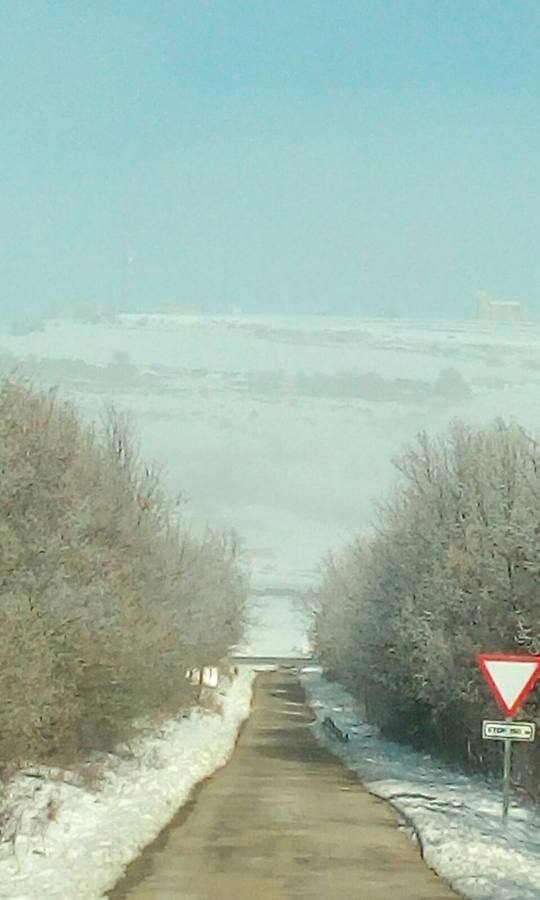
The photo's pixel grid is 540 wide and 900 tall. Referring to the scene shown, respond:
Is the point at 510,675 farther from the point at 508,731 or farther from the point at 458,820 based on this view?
the point at 458,820

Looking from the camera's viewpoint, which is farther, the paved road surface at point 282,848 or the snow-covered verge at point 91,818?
the snow-covered verge at point 91,818

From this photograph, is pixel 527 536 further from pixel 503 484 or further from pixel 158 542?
pixel 158 542

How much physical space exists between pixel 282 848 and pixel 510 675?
3.87 m

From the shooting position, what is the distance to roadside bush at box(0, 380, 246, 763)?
771 inches

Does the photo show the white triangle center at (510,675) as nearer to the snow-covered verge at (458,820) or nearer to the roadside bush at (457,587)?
the snow-covered verge at (458,820)

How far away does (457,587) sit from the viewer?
29344 millimetres

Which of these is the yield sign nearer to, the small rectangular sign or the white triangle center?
the white triangle center

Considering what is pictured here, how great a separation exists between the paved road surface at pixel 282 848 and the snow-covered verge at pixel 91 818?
355mm

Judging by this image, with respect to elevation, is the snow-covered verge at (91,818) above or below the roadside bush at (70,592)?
below

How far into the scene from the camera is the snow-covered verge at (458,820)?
1505cm

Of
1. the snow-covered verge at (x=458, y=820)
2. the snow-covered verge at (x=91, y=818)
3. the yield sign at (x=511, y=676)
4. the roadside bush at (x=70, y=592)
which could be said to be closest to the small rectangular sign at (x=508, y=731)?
the yield sign at (x=511, y=676)

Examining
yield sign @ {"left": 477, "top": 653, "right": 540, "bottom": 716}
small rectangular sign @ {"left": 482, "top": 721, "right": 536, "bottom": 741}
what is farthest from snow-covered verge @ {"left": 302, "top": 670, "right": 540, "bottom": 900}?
yield sign @ {"left": 477, "top": 653, "right": 540, "bottom": 716}

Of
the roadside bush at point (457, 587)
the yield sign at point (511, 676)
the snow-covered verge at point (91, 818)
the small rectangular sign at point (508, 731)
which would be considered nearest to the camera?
the snow-covered verge at point (91, 818)

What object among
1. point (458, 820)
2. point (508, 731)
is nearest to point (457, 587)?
point (458, 820)
